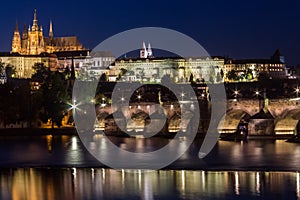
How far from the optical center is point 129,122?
3788 cm

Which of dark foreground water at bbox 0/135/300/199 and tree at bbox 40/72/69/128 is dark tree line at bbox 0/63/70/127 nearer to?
tree at bbox 40/72/69/128

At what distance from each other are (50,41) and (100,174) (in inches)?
3217

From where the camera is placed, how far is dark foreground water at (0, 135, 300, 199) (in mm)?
17266

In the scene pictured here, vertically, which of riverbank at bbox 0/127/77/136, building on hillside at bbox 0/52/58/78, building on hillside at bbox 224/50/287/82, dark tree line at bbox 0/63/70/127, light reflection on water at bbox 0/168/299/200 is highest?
building on hillside at bbox 0/52/58/78

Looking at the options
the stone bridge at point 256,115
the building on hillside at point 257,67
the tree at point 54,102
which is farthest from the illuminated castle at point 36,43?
the stone bridge at point 256,115

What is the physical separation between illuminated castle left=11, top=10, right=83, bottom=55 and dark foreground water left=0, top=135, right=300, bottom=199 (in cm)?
6884

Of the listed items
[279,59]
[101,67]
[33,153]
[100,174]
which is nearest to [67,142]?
[33,153]

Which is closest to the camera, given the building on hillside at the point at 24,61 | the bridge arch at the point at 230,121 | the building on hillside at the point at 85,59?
the bridge arch at the point at 230,121

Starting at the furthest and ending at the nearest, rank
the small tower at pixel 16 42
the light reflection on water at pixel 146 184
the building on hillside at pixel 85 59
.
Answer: the small tower at pixel 16 42 < the building on hillside at pixel 85 59 < the light reflection on water at pixel 146 184

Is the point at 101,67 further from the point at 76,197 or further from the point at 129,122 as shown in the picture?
the point at 76,197

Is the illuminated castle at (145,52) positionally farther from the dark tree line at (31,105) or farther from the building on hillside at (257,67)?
the dark tree line at (31,105)

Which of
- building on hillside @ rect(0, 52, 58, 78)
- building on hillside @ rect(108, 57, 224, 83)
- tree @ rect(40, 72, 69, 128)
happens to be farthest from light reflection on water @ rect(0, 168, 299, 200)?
building on hillside @ rect(0, 52, 58, 78)

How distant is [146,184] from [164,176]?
53.1 inches

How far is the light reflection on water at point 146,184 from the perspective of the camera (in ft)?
56.0
